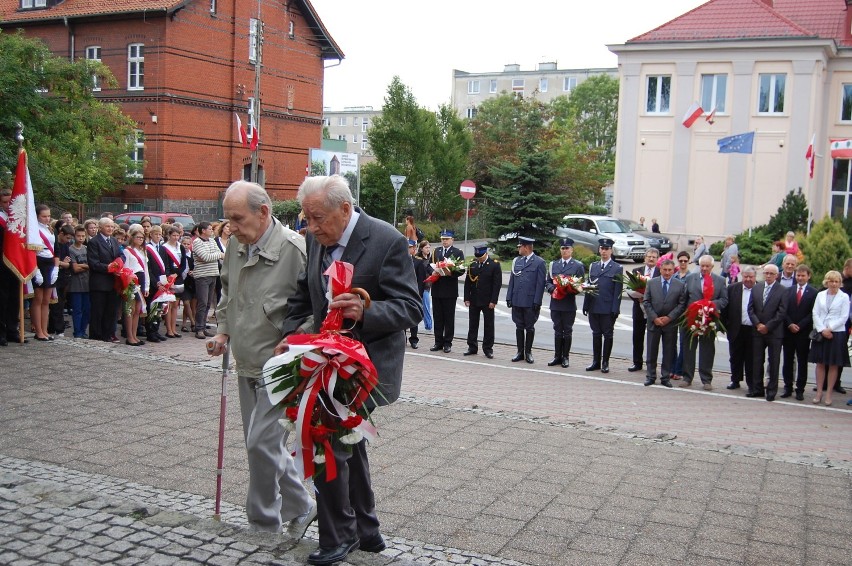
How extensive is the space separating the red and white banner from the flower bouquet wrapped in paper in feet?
28.4

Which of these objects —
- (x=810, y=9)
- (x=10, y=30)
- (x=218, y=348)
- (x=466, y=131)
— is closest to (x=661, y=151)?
(x=810, y=9)

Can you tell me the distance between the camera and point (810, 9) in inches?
1865

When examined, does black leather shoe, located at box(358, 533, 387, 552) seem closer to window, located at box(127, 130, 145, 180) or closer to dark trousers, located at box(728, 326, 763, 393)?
dark trousers, located at box(728, 326, 763, 393)

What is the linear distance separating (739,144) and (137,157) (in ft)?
91.1

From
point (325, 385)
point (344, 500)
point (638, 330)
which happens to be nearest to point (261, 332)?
point (325, 385)

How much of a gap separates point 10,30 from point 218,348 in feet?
143

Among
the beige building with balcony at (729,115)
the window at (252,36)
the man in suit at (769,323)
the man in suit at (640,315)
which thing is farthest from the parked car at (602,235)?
the man in suit at (769,323)

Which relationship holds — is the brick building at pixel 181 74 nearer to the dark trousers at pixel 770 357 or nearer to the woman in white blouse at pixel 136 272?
the woman in white blouse at pixel 136 272

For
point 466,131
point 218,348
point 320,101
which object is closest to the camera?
point 218,348

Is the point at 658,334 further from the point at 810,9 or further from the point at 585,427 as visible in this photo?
the point at 810,9

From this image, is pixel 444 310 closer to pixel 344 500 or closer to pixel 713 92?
pixel 344 500

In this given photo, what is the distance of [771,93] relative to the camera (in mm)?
41938

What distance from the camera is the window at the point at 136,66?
41.5 meters

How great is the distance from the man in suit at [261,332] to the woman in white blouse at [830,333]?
888 centimetres
